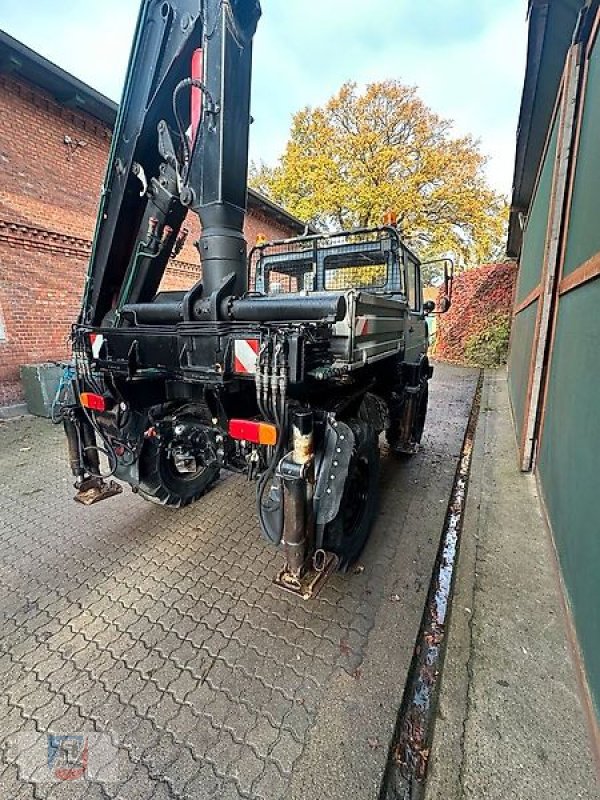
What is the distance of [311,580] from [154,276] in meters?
2.45

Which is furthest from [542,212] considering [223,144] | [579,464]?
[223,144]

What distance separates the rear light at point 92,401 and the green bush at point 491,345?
1282cm

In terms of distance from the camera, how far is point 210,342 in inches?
81.0

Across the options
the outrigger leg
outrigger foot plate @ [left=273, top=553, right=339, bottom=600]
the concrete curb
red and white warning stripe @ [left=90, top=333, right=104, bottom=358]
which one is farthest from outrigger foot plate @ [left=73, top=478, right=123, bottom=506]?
the concrete curb

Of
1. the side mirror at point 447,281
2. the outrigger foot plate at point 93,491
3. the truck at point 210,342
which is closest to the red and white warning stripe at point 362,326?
the truck at point 210,342

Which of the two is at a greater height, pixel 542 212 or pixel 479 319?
pixel 542 212

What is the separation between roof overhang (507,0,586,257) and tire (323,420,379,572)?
4.18m

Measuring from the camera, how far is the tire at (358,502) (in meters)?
2.41

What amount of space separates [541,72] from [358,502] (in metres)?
5.63

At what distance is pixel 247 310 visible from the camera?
211 centimetres

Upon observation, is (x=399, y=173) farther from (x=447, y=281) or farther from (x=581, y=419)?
(x=581, y=419)

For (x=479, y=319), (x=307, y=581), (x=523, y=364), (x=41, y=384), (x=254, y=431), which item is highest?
(x=479, y=319)

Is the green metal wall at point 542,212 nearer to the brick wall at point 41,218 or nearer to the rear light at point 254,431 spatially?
the rear light at point 254,431

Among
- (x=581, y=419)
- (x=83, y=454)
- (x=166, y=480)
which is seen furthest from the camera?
(x=166, y=480)
